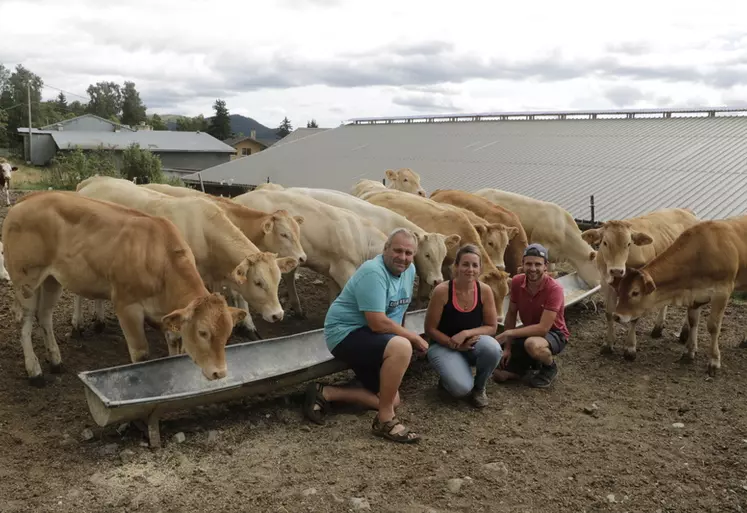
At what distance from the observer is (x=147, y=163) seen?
34125 mm

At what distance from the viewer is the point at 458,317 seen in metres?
6.62

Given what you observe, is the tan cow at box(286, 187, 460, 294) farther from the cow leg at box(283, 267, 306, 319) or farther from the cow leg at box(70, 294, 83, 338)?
the cow leg at box(70, 294, 83, 338)

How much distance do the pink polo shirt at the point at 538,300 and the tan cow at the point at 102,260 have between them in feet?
9.90

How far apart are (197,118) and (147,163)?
80.8m

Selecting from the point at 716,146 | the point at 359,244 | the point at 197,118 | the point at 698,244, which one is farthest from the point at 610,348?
the point at 197,118

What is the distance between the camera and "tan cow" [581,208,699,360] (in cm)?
879

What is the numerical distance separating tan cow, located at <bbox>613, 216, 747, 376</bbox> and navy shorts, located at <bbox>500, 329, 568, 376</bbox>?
4.34ft

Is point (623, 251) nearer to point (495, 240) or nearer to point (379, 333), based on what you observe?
point (495, 240)

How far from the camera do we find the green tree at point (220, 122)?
91.1 metres

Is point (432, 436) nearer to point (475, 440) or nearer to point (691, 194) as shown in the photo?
point (475, 440)

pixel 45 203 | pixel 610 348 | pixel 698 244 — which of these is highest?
pixel 45 203

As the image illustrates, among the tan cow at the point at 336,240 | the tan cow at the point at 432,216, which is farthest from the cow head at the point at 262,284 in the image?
the tan cow at the point at 432,216

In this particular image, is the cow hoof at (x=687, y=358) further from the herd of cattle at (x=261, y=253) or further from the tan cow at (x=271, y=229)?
the tan cow at (x=271, y=229)

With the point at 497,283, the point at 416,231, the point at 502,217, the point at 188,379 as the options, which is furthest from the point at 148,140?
the point at 188,379
